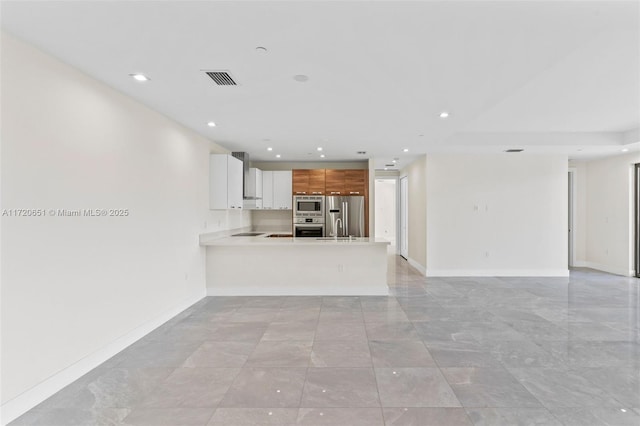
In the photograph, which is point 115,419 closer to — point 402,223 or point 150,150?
point 150,150

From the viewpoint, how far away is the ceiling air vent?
2.58 meters

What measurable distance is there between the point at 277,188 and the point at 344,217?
170 centimetres

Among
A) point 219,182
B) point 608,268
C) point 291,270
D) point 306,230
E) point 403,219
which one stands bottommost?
point 608,268

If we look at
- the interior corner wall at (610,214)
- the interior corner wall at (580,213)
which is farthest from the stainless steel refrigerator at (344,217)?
the interior corner wall at (610,214)

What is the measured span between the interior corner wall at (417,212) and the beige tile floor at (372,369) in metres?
2.48

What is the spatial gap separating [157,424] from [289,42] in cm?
270

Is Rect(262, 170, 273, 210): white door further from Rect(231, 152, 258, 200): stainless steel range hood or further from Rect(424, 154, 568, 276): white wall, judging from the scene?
Rect(424, 154, 568, 276): white wall

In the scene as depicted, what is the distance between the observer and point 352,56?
7.55ft

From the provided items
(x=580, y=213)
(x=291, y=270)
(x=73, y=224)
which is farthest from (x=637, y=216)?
(x=73, y=224)

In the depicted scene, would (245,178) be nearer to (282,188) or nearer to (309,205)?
(282,188)

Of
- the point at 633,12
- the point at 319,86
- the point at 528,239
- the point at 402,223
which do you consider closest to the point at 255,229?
the point at 402,223

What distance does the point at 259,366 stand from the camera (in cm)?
269

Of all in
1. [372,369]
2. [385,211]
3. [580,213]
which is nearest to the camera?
[372,369]

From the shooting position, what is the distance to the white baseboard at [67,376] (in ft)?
6.57
